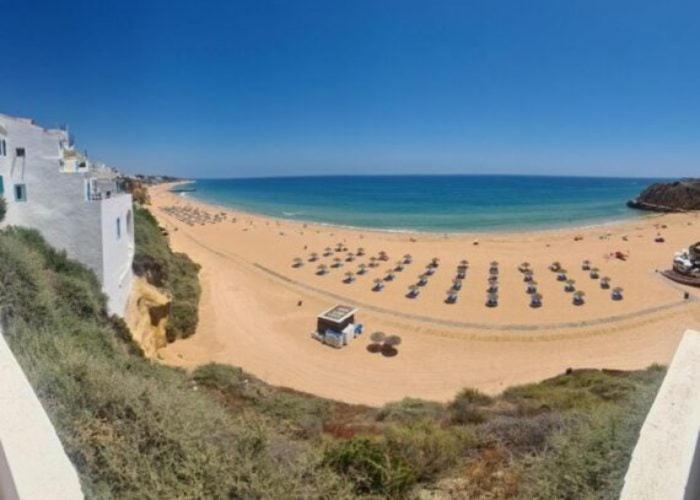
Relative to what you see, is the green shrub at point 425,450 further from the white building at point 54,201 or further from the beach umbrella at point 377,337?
the beach umbrella at point 377,337

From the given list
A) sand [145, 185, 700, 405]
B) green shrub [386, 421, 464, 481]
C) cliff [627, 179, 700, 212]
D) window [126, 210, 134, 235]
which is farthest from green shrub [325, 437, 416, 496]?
cliff [627, 179, 700, 212]

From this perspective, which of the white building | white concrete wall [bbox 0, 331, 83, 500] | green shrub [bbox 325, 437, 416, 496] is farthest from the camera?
the white building

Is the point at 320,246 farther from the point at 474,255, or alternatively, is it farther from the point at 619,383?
the point at 619,383

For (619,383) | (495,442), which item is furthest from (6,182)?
(619,383)

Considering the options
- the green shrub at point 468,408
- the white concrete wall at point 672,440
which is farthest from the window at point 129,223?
the white concrete wall at point 672,440

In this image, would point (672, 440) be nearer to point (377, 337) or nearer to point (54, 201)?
point (54, 201)

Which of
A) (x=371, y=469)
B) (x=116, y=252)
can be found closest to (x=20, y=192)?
(x=116, y=252)

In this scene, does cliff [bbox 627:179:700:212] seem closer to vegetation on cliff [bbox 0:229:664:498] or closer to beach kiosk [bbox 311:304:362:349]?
beach kiosk [bbox 311:304:362:349]
